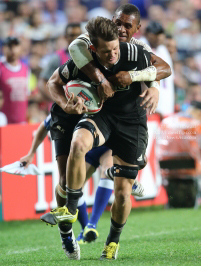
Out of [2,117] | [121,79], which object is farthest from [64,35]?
[121,79]

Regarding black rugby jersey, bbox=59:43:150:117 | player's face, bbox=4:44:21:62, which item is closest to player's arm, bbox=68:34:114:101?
black rugby jersey, bbox=59:43:150:117

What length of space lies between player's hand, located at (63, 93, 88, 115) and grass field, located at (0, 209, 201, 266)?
1234mm

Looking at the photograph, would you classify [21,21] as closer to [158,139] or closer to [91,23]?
[158,139]

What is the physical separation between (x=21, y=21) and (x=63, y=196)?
811 centimetres

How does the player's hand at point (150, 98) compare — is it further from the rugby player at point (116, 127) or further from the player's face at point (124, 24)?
the player's face at point (124, 24)

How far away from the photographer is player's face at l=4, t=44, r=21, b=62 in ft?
28.4

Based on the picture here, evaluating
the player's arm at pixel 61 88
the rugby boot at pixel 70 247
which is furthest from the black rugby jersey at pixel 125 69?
the rugby boot at pixel 70 247

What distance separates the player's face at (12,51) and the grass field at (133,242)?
10.1 ft

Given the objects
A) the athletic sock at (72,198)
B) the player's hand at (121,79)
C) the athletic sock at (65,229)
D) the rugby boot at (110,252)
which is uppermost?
the player's hand at (121,79)

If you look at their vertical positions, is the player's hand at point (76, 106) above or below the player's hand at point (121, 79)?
below

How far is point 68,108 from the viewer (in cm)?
407

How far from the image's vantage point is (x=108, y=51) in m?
3.92

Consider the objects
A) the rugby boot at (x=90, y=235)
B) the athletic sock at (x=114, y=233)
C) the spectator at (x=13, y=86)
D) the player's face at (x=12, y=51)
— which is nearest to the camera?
the athletic sock at (x=114, y=233)

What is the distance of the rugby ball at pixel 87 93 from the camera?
4.11 metres
